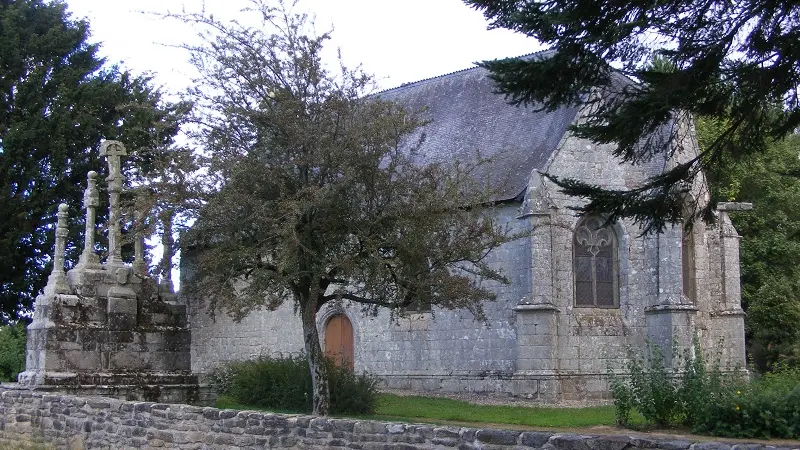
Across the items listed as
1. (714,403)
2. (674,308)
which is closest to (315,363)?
(714,403)

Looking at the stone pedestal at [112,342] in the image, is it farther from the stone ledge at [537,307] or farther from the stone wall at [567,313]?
the stone ledge at [537,307]

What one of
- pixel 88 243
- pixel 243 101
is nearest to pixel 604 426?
pixel 243 101

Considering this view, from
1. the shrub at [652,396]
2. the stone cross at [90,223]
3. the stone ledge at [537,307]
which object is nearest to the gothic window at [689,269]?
the stone ledge at [537,307]

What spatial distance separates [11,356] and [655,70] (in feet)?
62.9

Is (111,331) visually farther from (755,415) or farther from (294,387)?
(755,415)

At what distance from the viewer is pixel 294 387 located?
18125 millimetres

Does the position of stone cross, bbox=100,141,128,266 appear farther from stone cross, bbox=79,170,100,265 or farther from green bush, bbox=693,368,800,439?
green bush, bbox=693,368,800,439

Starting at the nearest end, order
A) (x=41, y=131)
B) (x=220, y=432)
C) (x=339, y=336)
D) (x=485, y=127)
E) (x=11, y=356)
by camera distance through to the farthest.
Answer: (x=220, y=432) → (x=11, y=356) → (x=485, y=127) → (x=41, y=131) → (x=339, y=336)

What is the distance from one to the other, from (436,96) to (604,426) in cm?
1305

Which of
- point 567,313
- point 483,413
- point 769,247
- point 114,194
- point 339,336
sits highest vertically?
point 769,247

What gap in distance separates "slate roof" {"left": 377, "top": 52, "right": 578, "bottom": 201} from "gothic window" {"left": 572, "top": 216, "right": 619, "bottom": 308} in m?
1.92

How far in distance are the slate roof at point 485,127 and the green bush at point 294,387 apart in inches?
228

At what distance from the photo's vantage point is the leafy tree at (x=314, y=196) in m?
14.4

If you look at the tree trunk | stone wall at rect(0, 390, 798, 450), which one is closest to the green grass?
the tree trunk
